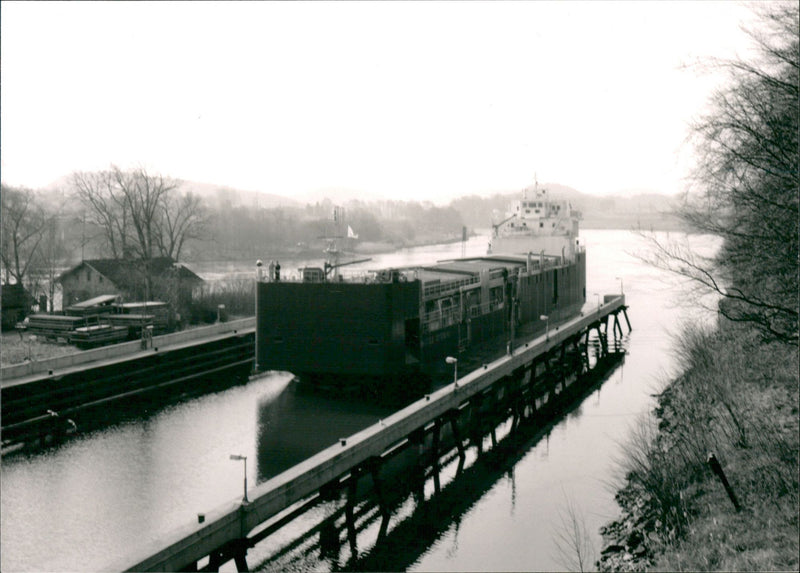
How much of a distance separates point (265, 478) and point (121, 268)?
58.0 feet

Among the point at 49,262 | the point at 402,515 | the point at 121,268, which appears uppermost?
the point at 49,262

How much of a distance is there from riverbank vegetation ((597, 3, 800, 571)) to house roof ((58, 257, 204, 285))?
68.5 ft

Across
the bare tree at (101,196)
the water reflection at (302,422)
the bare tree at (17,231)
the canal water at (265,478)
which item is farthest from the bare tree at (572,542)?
the bare tree at (101,196)

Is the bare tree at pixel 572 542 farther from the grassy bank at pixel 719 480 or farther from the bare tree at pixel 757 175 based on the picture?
the bare tree at pixel 757 175

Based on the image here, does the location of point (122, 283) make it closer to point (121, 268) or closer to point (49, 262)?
point (121, 268)

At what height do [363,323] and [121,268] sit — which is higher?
[121,268]

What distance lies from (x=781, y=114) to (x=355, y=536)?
22.1 ft

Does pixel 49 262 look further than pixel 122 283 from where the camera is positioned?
Yes

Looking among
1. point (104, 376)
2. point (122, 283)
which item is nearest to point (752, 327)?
point (104, 376)

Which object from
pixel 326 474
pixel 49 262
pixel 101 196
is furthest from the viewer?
pixel 101 196

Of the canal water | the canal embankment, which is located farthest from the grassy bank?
the canal embankment

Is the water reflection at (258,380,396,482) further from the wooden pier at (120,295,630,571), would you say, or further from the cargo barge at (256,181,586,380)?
the wooden pier at (120,295,630,571)

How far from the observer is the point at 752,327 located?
796 cm

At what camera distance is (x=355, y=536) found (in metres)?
9.41
